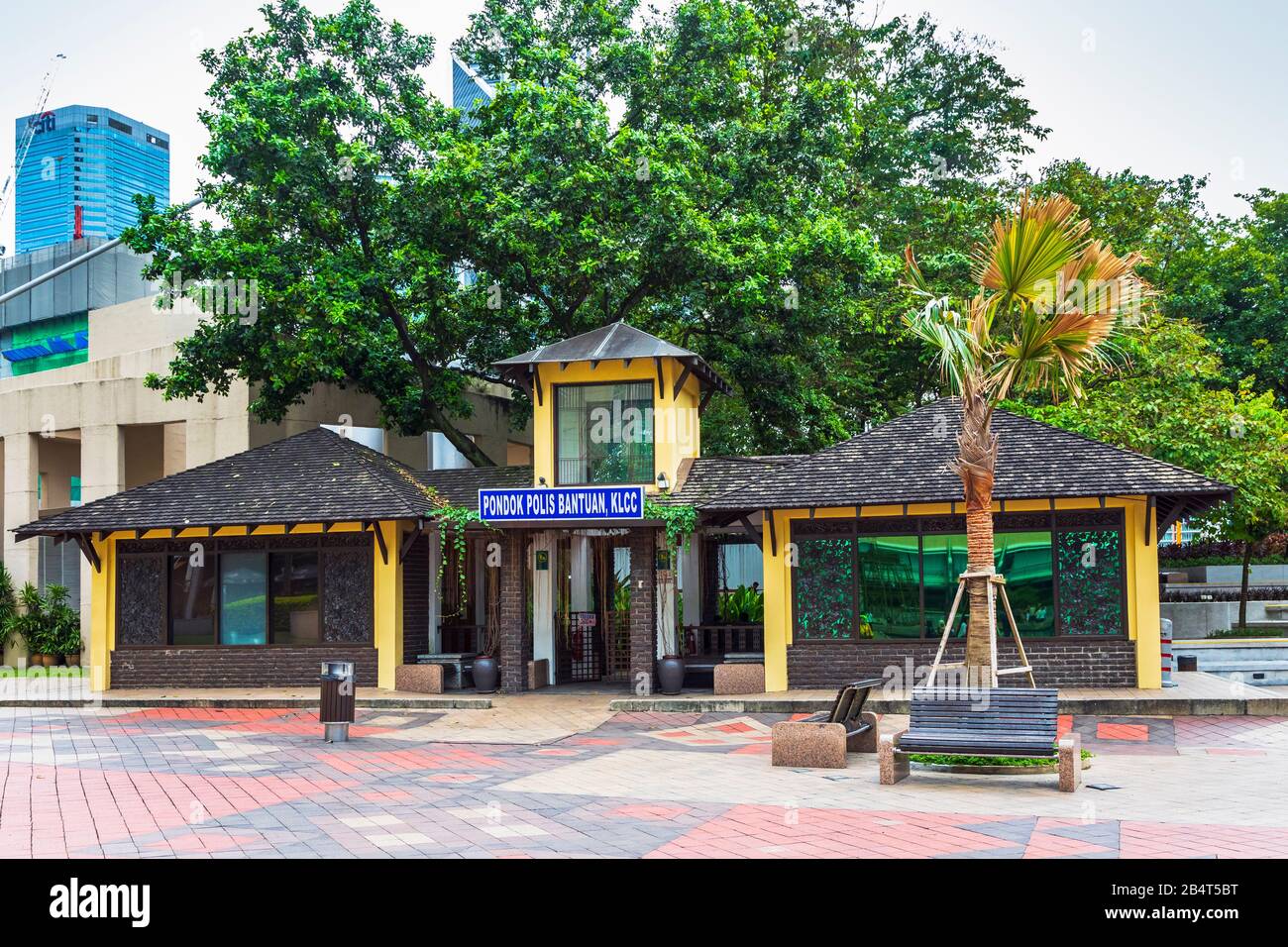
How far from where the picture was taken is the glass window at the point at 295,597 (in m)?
20.0

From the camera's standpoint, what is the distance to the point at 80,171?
35500 mm

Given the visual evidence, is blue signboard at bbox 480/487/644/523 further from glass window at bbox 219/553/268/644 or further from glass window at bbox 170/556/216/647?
glass window at bbox 170/556/216/647

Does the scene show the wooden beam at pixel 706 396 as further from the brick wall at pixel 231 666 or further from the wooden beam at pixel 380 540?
the brick wall at pixel 231 666

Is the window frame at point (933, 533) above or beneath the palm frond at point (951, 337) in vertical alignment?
beneath

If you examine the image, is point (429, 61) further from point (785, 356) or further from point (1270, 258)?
point (1270, 258)

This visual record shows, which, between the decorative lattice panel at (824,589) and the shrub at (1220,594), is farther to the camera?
the shrub at (1220,594)

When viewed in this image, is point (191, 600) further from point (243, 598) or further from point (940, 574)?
point (940, 574)

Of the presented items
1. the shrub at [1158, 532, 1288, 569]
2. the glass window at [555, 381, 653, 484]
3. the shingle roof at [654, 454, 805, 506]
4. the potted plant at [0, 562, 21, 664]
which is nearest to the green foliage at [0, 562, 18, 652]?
the potted plant at [0, 562, 21, 664]

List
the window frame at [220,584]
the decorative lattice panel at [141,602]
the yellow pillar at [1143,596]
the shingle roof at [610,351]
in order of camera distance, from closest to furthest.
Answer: the yellow pillar at [1143,596] < the shingle roof at [610,351] < the window frame at [220,584] < the decorative lattice panel at [141,602]

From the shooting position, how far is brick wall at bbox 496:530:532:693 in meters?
19.3

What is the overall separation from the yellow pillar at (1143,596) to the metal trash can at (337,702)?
10608 mm

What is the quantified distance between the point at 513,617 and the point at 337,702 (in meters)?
4.85

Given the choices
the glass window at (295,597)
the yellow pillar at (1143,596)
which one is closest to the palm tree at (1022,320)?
the yellow pillar at (1143,596)

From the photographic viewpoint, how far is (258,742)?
14508 millimetres
